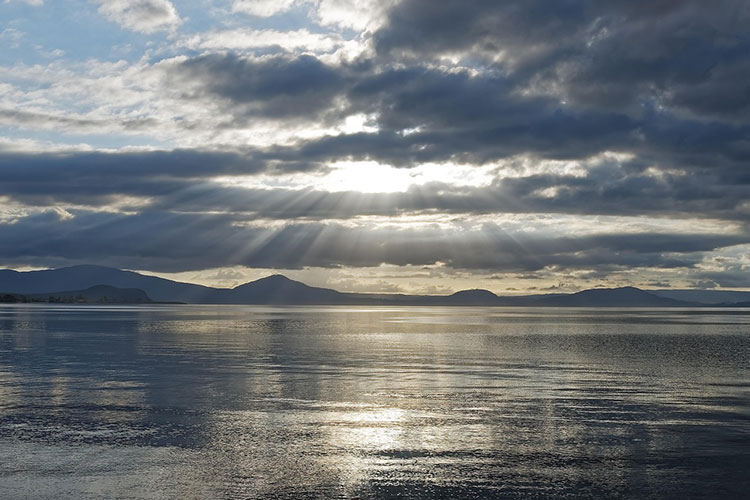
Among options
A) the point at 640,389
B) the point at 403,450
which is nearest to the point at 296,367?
the point at 640,389

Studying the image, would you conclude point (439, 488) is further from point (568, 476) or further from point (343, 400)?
point (343, 400)

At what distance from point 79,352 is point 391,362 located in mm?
27678

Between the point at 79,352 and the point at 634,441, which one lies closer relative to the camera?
the point at 634,441

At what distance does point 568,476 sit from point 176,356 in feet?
137

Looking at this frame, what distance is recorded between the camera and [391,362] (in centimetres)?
5047

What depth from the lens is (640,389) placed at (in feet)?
119

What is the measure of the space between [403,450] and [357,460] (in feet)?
6.09

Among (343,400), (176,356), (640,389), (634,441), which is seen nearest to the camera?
(634,441)

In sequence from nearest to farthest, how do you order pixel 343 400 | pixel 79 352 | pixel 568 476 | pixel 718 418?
1. pixel 568 476
2. pixel 718 418
3. pixel 343 400
4. pixel 79 352

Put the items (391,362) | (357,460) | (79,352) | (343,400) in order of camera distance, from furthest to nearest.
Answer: (79,352) → (391,362) → (343,400) → (357,460)

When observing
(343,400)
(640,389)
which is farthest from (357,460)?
(640,389)

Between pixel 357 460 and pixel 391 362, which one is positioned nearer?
pixel 357 460

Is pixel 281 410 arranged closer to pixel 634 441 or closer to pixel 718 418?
pixel 634 441

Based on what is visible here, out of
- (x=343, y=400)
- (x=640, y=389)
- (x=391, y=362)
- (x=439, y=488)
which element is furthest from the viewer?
(x=391, y=362)
